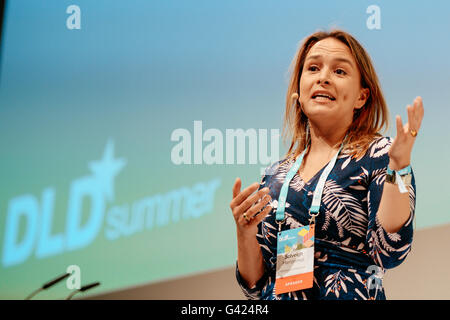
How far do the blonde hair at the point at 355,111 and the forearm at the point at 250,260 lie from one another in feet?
1.22

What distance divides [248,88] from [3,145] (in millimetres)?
1399

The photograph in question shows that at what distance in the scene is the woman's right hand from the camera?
5.07 feet

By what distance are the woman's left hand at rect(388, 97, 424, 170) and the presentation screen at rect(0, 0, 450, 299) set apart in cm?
118

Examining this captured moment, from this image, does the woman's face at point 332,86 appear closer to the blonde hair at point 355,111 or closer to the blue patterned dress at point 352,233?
the blonde hair at point 355,111

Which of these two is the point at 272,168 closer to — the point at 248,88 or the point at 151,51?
the point at 248,88

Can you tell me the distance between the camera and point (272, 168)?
1.88 m

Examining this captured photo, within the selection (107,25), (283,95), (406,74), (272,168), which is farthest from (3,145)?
(406,74)

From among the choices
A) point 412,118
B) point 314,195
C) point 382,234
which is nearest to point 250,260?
point 314,195

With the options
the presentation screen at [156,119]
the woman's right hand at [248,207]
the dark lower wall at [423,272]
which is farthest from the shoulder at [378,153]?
the dark lower wall at [423,272]

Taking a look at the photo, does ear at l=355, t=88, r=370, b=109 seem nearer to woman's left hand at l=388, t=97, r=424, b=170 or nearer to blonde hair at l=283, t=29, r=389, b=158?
blonde hair at l=283, t=29, r=389, b=158

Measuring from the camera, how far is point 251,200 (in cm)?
155

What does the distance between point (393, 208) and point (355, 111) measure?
490mm

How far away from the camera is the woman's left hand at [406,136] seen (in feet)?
4.44

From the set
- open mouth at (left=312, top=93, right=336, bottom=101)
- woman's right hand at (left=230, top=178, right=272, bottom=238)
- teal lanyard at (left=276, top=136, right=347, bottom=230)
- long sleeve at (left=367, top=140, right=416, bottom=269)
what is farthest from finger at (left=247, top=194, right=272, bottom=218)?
open mouth at (left=312, top=93, right=336, bottom=101)
